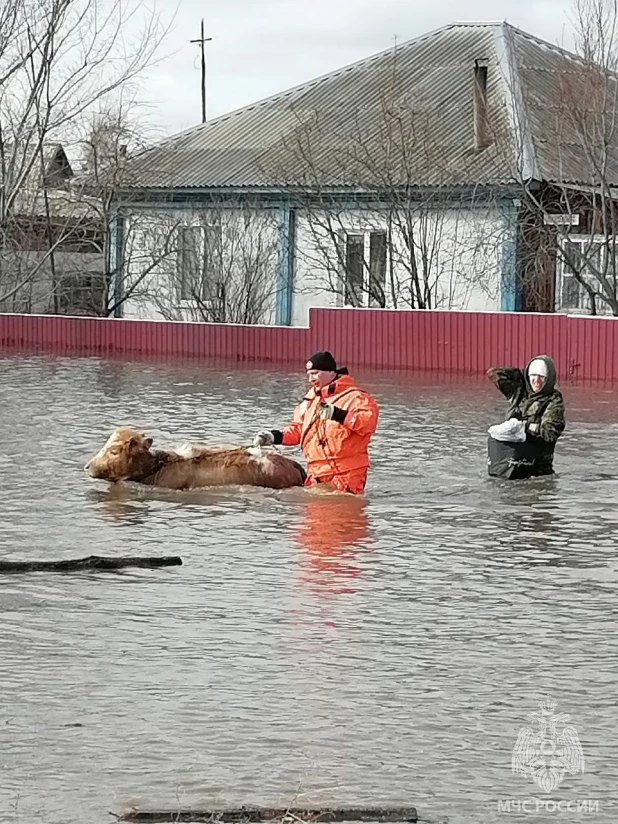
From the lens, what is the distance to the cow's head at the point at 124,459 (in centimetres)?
1376

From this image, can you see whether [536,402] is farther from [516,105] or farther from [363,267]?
[516,105]

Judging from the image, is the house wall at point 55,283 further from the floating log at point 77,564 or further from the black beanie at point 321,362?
the floating log at point 77,564

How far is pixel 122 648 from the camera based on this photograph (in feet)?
26.3

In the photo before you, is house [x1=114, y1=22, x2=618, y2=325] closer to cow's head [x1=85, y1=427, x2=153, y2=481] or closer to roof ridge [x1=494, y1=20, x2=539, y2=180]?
roof ridge [x1=494, y1=20, x2=539, y2=180]

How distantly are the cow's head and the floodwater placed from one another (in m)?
0.19

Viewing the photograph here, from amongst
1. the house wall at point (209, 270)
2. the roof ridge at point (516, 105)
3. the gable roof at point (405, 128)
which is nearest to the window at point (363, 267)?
the gable roof at point (405, 128)

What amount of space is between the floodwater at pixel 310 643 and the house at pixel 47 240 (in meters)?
25.6

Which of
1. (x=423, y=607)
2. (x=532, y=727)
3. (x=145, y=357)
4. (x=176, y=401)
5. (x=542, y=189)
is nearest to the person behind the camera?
(x=532, y=727)

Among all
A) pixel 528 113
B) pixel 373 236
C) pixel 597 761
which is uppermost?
pixel 528 113

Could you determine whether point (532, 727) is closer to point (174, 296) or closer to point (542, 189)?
point (542, 189)

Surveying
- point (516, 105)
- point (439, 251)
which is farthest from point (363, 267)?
point (516, 105)

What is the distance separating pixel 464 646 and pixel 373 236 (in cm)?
3185

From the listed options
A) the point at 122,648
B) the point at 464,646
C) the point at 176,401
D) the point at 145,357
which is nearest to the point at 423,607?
the point at 464,646

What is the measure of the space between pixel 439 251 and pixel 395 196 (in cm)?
166
